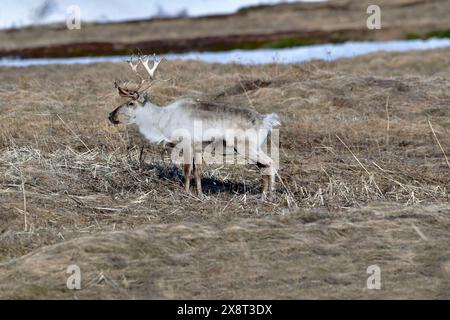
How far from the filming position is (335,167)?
11664 mm

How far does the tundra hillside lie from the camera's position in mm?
41531

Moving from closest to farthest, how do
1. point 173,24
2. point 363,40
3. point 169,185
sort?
point 169,185
point 363,40
point 173,24

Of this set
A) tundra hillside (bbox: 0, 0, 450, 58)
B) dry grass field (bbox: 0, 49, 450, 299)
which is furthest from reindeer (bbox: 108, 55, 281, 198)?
tundra hillside (bbox: 0, 0, 450, 58)

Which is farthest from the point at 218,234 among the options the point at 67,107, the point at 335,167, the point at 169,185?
the point at 67,107

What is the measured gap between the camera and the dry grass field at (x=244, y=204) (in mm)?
7629

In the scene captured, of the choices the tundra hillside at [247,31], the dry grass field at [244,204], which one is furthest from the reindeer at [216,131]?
the tundra hillside at [247,31]

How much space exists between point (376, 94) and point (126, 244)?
29.9ft

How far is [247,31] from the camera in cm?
4856

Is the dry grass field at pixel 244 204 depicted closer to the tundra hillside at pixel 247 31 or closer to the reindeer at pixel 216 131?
the reindeer at pixel 216 131

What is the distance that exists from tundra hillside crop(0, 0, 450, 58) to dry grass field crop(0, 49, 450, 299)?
2304 centimetres

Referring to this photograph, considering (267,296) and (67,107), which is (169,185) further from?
(67,107)

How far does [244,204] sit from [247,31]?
129 feet

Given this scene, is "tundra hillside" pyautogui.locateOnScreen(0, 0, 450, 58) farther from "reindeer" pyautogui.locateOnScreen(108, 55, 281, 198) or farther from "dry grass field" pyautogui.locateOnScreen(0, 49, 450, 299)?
"reindeer" pyautogui.locateOnScreen(108, 55, 281, 198)
